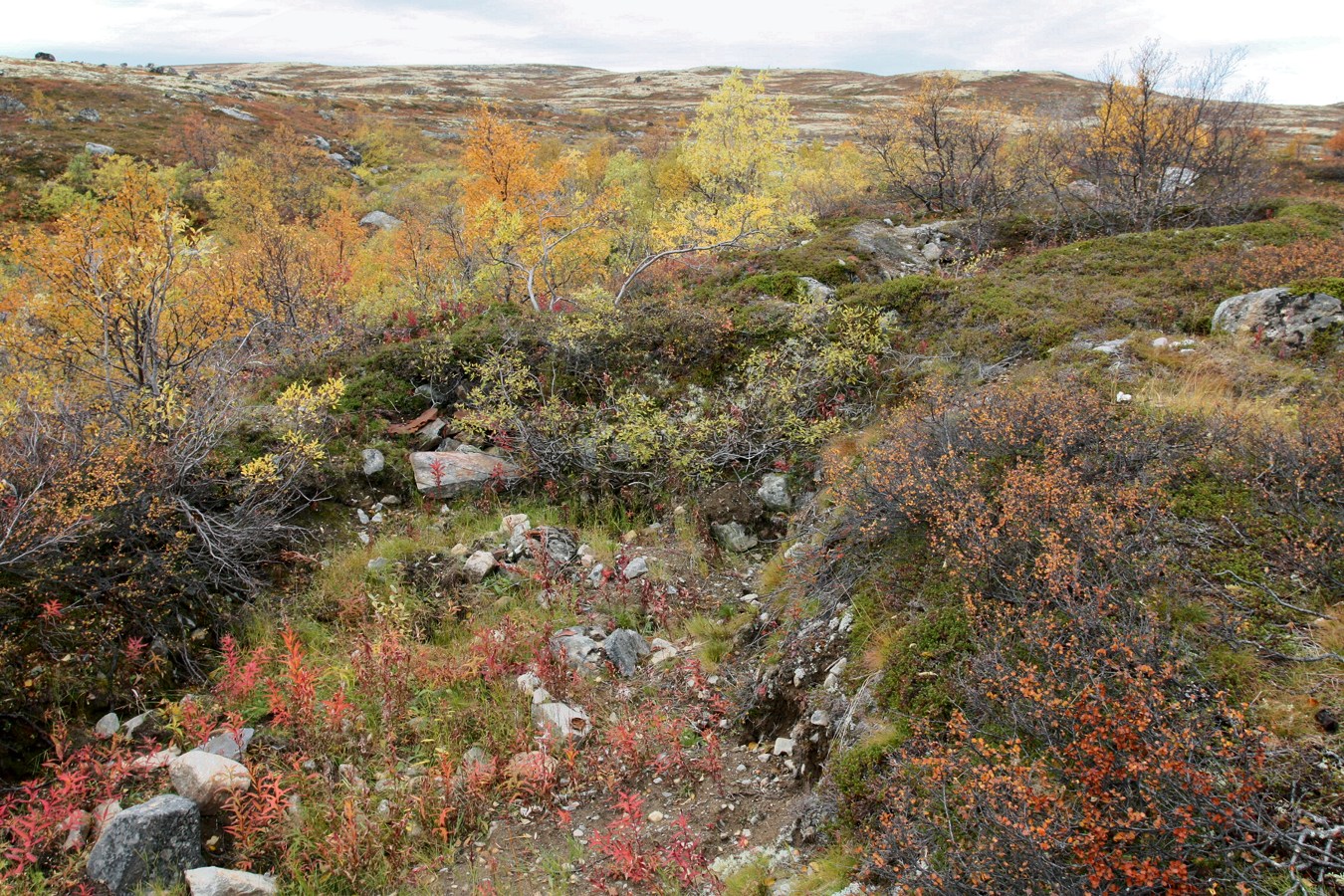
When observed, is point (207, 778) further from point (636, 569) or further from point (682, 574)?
point (682, 574)

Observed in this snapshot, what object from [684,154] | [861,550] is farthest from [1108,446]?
[684,154]

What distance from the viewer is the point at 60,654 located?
19.3 feet

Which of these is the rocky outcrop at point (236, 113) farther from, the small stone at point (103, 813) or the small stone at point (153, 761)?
the small stone at point (103, 813)

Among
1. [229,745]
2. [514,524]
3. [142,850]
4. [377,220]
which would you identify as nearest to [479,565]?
[514,524]

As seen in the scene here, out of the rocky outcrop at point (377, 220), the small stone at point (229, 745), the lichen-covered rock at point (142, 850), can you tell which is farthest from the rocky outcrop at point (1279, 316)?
the rocky outcrop at point (377, 220)

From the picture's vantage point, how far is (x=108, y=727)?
573cm

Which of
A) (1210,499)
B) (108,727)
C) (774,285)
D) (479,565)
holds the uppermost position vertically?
(774,285)

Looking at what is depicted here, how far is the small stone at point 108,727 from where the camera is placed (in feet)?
18.5

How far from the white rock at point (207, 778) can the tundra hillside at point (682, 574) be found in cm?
3

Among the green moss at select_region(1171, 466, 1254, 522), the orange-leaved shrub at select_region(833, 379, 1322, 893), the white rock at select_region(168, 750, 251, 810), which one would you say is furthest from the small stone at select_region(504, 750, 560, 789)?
the green moss at select_region(1171, 466, 1254, 522)

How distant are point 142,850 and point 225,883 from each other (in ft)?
2.11

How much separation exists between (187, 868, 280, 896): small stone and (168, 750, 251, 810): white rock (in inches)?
21.0

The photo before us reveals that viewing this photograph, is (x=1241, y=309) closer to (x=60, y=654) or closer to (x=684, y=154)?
(x=60, y=654)

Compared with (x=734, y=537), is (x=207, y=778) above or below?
below
